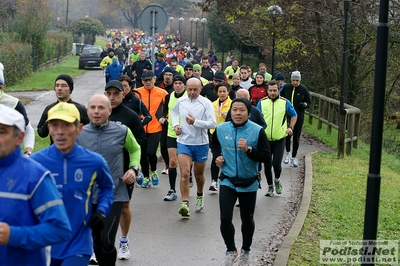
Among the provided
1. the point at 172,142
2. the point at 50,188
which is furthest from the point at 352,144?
the point at 50,188

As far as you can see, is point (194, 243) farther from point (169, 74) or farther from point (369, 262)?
point (169, 74)

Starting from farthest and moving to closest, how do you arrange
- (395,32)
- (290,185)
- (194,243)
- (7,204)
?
1. (395,32)
2. (290,185)
3. (194,243)
4. (7,204)

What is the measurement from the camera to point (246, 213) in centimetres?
756

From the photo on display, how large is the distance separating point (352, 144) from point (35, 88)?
696 inches

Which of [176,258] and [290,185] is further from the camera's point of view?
[290,185]

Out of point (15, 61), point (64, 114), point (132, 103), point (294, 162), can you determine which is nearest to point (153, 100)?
point (132, 103)

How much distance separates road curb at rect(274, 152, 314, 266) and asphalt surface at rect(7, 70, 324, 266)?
150 millimetres

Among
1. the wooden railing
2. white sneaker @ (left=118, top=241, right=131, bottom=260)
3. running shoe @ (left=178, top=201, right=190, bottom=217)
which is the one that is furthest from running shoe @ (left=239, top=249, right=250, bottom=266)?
the wooden railing

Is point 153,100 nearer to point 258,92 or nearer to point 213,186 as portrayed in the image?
point 213,186

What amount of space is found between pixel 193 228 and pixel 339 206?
2.63 metres

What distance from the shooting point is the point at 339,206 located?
10.9 metres

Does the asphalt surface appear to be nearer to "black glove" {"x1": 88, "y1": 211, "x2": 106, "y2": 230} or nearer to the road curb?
the road curb

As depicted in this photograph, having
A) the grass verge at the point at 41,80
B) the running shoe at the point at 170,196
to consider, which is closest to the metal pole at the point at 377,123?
the running shoe at the point at 170,196

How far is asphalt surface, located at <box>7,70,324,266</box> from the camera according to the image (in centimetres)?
817
